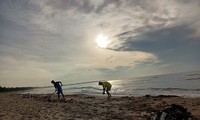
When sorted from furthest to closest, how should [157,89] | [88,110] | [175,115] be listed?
[157,89] < [88,110] < [175,115]

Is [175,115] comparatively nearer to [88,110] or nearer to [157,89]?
[88,110]

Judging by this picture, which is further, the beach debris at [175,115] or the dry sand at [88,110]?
the dry sand at [88,110]

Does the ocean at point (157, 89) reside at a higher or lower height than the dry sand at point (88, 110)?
higher

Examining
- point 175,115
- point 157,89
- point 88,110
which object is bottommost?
point 88,110

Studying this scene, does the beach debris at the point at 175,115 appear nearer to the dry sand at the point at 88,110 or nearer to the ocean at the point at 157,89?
the dry sand at the point at 88,110

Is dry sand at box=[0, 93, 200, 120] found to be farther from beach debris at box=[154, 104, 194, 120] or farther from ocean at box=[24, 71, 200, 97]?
ocean at box=[24, 71, 200, 97]

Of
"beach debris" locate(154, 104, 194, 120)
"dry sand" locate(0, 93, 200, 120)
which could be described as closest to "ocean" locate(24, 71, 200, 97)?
"dry sand" locate(0, 93, 200, 120)

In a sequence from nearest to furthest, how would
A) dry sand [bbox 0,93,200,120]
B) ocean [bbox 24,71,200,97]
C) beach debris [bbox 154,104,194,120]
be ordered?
beach debris [bbox 154,104,194,120]
dry sand [bbox 0,93,200,120]
ocean [bbox 24,71,200,97]

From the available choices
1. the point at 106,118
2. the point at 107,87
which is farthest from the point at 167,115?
the point at 107,87

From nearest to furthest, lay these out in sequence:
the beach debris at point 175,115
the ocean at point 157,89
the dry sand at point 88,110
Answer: the beach debris at point 175,115, the dry sand at point 88,110, the ocean at point 157,89

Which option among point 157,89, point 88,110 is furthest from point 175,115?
point 157,89

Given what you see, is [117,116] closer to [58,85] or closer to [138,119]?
[138,119]

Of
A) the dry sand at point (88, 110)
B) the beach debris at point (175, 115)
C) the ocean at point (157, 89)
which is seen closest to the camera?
the beach debris at point (175, 115)

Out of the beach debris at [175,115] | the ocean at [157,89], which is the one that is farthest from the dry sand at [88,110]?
the ocean at [157,89]
